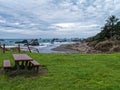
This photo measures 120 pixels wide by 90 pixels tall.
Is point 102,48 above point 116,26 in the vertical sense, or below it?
below

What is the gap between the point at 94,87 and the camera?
23.7 ft

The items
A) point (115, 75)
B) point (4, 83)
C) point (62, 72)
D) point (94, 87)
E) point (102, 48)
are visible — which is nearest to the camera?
point (94, 87)

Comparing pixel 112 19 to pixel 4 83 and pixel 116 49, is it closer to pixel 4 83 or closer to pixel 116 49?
pixel 116 49

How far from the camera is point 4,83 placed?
7906 millimetres

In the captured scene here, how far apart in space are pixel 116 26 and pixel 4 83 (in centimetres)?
5863

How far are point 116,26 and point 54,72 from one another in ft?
185

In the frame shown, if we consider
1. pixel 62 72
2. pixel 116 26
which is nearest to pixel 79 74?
pixel 62 72

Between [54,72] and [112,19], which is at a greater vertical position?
[112,19]

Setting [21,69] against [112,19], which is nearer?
[21,69]

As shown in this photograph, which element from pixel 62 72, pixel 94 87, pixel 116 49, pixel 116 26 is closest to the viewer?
pixel 94 87

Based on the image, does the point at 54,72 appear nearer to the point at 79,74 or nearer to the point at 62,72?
the point at 62,72

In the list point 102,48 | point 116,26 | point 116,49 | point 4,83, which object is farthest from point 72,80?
point 116,26

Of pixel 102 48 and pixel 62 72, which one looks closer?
pixel 62 72

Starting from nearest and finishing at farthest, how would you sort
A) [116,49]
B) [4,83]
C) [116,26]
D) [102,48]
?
1. [4,83]
2. [116,49]
3. [102,48]
4. [116,26]
